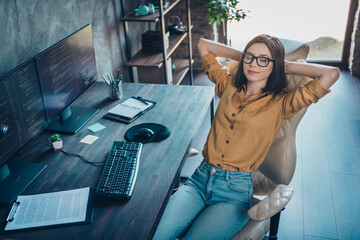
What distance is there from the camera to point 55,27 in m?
2.40

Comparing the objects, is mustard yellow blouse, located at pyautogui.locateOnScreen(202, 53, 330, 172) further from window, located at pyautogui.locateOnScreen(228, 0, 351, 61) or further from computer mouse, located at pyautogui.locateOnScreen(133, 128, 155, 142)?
window, located at pyautogui.locateOnScreen(228, 0, 351, 61)

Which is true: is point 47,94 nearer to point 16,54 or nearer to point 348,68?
point 16,54

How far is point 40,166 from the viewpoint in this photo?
1.74 m

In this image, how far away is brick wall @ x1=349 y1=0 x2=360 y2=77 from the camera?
4195 millimetres

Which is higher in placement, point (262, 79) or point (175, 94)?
point (262, 79)

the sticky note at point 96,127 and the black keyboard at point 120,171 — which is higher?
the sticky note at point 96,127

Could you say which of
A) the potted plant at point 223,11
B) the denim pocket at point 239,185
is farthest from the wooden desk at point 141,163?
the potted plant at point 223,11

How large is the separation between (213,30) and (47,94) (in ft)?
9.89

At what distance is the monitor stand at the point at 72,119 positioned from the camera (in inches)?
80.4

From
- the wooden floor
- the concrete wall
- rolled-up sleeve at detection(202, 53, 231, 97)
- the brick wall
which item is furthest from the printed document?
the brick wall

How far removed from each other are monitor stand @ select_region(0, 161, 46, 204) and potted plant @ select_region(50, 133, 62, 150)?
14 cm

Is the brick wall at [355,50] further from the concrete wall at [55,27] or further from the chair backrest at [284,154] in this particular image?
the chair backrest at [284,154]

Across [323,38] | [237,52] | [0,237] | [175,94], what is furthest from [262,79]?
[323,38]

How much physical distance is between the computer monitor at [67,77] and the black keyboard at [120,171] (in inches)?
14.5
